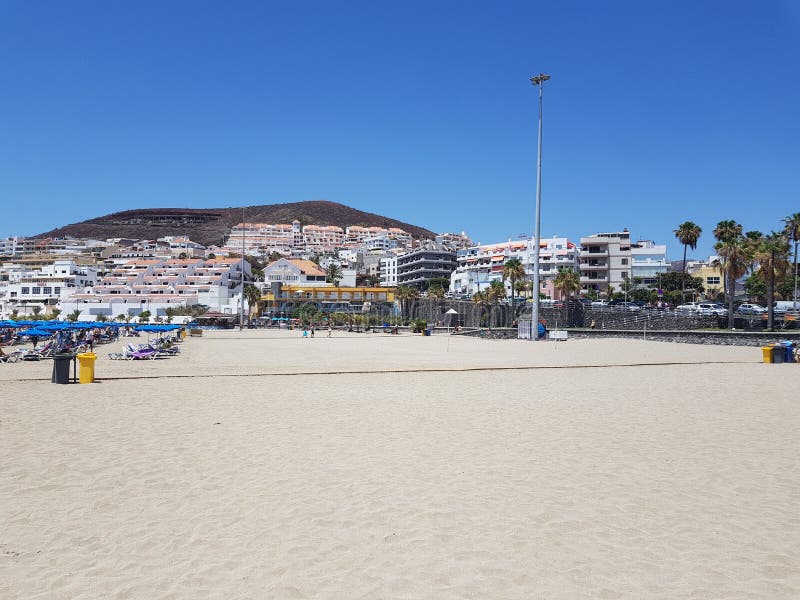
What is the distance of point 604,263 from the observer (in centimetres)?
8875

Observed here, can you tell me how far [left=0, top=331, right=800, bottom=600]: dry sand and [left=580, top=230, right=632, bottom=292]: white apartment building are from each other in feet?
260

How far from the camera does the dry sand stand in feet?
13.7

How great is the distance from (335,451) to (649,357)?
74.6 feet

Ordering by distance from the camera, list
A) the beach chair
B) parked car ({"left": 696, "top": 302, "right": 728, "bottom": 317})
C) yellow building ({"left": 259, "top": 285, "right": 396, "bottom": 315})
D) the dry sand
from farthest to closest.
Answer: yellow building ({"left": 259, "top": 285, "right": 396, "bottom": 315})
parked car ({"left": 696, "top": 302, "right": 728, "bottom": 317})
the beach chair
the dry sand

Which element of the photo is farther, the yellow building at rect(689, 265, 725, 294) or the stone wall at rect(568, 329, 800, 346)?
the yellow building at rect(689, 265, 725, 294)

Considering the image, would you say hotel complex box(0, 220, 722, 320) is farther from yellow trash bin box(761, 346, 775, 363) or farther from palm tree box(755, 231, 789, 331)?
yellow trash bin box(761, 346, 775, 363)

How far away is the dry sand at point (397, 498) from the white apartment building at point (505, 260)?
7753 centimetres

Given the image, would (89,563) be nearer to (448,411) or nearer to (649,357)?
(448,411)

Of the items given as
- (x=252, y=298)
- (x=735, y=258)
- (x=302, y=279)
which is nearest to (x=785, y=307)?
(x=735, y=258)

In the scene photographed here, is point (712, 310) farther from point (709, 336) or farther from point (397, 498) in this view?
point (397, 498)

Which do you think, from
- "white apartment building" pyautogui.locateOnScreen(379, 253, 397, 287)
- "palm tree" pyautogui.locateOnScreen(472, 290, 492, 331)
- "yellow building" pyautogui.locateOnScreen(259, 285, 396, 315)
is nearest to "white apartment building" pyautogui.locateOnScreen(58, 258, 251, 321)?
"yellow building" pyautogui.locateOnScreen(259, 285, 396, 315)

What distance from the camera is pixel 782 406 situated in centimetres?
1207

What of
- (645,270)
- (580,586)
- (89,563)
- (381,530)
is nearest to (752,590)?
(580,586)

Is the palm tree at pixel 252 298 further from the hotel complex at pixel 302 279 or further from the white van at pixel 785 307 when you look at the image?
the white van at pixel 785 307
